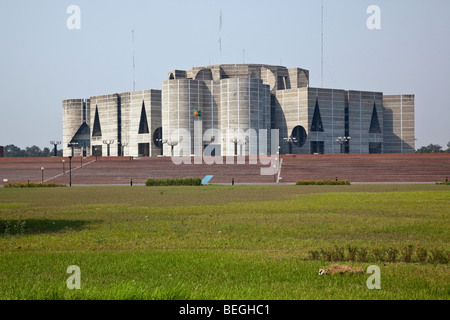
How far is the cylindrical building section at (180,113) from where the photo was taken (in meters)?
119

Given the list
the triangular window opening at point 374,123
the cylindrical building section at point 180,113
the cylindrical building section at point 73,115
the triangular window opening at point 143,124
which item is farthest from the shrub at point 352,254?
the cylindrical building section at point 73,115

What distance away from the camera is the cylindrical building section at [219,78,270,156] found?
11662cm

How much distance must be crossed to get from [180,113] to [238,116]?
1180 centimetres

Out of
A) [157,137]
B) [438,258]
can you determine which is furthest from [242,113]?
[438,258]

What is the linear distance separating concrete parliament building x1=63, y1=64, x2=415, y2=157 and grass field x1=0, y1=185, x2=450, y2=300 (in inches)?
3647

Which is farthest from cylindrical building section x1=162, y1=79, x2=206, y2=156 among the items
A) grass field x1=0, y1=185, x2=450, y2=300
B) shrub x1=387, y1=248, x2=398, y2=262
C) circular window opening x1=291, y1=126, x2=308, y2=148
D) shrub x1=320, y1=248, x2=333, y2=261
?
shrub x1=387, y1=248, x2=398, y2=262

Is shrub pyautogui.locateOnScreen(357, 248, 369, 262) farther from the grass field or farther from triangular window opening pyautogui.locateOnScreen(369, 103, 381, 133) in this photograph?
triangular window opening pyautogui.locateOnScreen(369, 103, 381, 133)

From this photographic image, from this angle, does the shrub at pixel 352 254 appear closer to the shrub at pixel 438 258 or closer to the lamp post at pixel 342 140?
the shrub at pixel 438 258

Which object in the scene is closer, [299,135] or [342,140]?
[342,140]

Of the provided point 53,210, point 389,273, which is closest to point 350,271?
point 389,273

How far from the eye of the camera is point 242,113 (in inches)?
4601

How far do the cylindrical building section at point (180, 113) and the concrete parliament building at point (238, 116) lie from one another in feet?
0.66

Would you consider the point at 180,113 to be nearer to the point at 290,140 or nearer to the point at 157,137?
the point at 157,137
